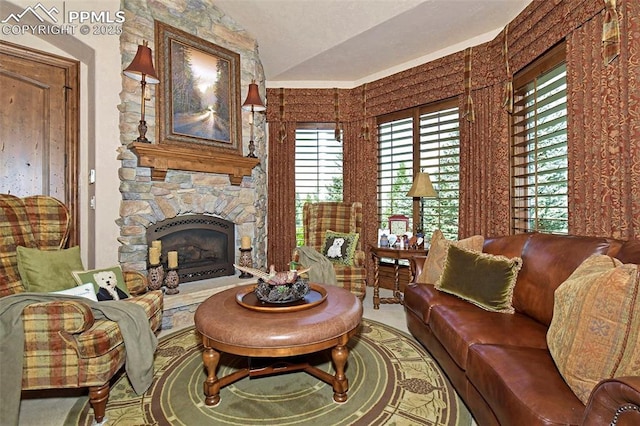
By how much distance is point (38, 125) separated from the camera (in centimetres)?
315

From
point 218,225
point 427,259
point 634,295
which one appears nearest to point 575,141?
point 427,259

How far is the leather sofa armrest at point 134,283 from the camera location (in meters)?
2.45

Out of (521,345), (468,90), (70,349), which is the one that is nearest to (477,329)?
(521,345)

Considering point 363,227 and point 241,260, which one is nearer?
point 241,260

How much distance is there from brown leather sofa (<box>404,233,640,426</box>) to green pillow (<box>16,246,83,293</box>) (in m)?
2.54

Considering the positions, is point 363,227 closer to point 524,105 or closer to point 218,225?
point 218,225

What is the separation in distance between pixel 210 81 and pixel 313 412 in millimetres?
3467

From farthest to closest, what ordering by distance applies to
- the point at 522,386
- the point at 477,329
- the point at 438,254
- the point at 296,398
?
the point at 438,254 → the point at 296,398 → the point at 477,329 → the point at 522,386

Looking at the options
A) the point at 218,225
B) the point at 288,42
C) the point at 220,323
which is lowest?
the point at 220,323

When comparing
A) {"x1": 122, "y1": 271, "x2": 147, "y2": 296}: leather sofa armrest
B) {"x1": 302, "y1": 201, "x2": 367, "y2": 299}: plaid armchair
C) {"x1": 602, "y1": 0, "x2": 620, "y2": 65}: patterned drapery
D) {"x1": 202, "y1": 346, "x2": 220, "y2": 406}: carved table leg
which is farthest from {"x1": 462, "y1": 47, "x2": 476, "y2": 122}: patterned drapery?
{"x1": 122, "y1": 271, "x2": 147, "y2": 296}: leather sofa armrest

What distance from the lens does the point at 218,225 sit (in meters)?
3.80

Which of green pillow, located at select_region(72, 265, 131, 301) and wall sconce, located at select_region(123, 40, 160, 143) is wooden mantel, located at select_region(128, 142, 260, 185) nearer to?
wall sconce, located at select_region(123, 40, 160, 143)

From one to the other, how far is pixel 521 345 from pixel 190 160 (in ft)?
10.6

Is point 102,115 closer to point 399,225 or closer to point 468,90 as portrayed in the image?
point 399,225
